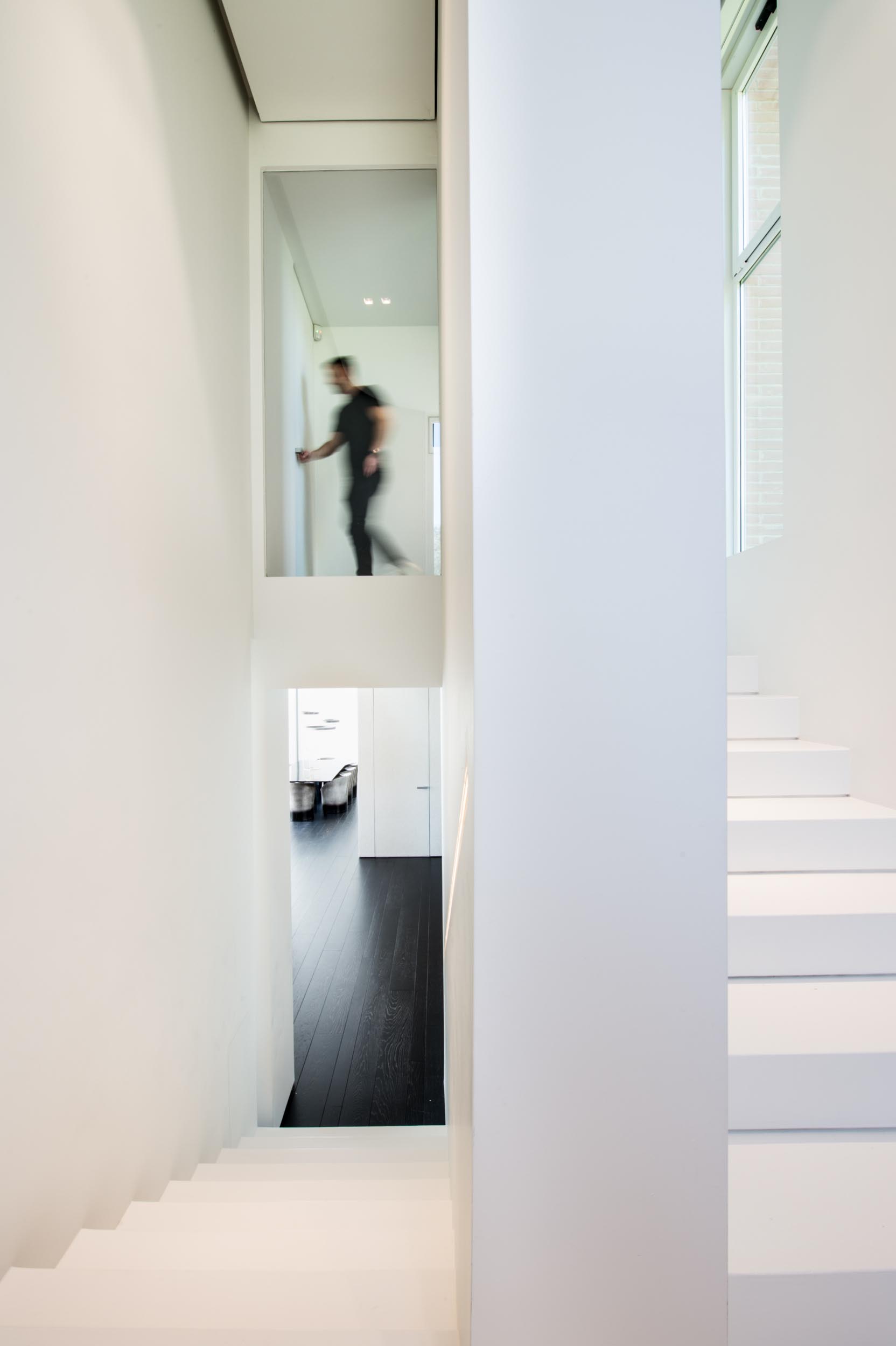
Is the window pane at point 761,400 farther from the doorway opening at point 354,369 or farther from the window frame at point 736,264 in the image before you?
the doorway opening at point 354,369

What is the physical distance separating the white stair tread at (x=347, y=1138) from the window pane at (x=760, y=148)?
4.76 metres

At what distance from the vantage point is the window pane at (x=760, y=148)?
3.90 m

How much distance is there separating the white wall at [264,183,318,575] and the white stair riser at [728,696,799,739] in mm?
2080

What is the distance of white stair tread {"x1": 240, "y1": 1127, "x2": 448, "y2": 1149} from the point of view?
2.94m

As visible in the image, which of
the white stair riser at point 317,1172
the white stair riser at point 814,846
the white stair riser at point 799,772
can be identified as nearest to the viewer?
the white stair riser at point 814,846

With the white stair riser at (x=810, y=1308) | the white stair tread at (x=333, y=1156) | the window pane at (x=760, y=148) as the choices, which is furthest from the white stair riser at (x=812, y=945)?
the window pane at (x=760, y=148)

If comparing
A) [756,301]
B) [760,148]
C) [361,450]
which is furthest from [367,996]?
[760,148]

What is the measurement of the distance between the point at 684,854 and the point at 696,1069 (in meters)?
0.26

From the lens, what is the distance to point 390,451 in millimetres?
3531

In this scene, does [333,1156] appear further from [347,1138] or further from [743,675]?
[743,675]

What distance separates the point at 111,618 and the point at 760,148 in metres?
4.38

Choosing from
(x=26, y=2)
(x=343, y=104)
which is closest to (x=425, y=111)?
(x=343, y=104)

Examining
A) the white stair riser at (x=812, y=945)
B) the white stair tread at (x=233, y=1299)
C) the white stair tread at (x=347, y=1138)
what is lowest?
the white stair tread at (x=347, y=1138)

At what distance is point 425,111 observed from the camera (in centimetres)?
345
